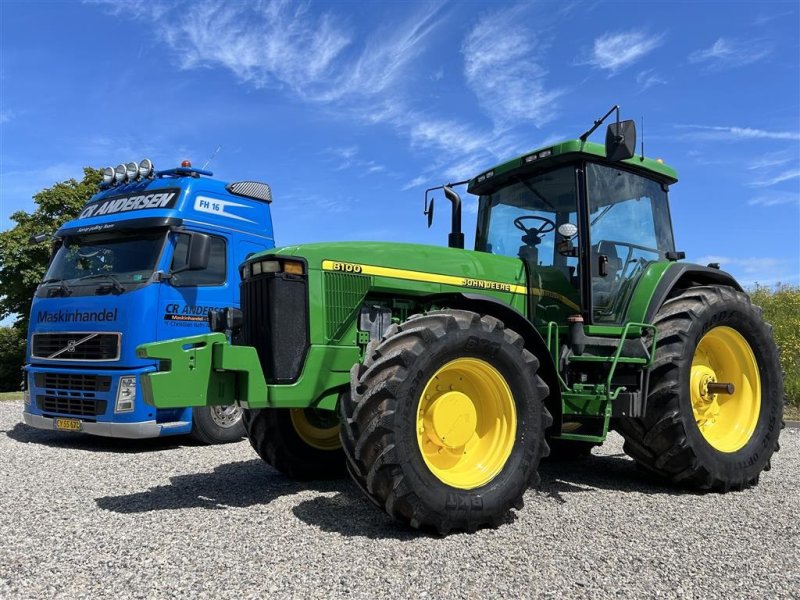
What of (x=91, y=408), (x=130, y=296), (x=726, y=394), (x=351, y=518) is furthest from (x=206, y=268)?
(x=726, y=394)

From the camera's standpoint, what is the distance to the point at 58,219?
59.4ft

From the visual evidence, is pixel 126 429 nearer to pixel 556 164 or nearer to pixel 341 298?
pixel 341 298

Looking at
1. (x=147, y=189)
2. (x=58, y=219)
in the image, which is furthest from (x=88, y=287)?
(x=58, y=219)

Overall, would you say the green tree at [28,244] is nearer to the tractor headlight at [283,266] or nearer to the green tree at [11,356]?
the green tree at [11,356]

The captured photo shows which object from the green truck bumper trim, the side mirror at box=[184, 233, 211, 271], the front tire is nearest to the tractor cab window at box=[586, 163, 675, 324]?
the front tire

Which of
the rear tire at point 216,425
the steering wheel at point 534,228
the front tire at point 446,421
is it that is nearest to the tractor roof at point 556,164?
the steering wheel at point 534,228

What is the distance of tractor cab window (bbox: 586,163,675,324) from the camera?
17.9 feet

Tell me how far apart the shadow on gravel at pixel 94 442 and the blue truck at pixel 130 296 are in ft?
1.26

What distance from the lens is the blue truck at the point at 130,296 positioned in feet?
23.2

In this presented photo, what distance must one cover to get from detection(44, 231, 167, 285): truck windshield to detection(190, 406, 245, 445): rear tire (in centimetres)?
169

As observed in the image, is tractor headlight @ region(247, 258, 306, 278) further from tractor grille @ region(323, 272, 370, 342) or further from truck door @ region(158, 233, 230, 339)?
truck door @ region(158, 233, 230, 339)

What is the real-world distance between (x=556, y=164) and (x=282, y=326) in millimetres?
2733

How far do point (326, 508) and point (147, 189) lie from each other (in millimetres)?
5026

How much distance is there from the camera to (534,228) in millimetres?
5715
